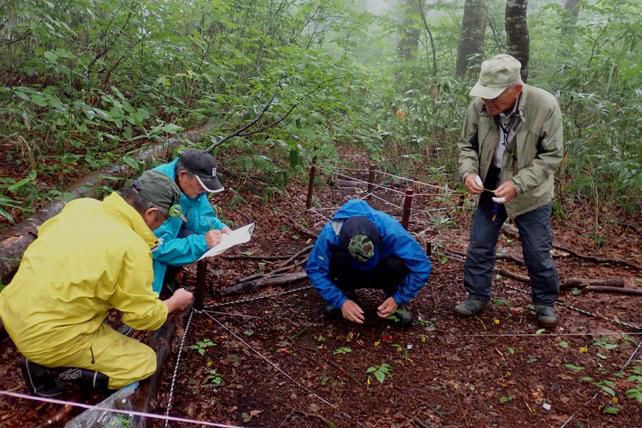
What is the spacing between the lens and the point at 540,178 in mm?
3135

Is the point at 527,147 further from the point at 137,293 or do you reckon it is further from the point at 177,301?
the point at 137,293

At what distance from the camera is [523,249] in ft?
11.3

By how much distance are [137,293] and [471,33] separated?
29.3ft

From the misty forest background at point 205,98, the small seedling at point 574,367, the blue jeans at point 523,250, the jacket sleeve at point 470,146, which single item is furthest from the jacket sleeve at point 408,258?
the misty forest background at point 205,98

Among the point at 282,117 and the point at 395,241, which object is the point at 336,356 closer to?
the point at 395,241

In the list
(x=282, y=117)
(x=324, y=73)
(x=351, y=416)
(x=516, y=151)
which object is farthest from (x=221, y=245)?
(x=324, y=73)

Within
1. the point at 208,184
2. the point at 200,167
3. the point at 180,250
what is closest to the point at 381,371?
the point at 180,250

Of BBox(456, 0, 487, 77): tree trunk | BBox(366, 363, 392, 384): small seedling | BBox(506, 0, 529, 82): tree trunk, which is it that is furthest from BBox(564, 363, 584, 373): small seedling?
BBox(456, 0, 487, 77): tree trunk

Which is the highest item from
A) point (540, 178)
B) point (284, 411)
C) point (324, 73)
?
point (324, 73)

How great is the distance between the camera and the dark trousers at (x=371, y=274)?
338 cm

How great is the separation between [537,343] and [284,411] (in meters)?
1.90

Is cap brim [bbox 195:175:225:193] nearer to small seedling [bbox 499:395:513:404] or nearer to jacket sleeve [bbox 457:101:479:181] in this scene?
jacket sleeve [bbox 457:101:479:181]

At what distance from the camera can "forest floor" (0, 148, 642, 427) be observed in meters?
2.66

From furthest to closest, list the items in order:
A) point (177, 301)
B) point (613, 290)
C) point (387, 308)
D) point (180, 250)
A: point (613, 290)
point (387, 308)
point (180, 250)
point (177, 301)
